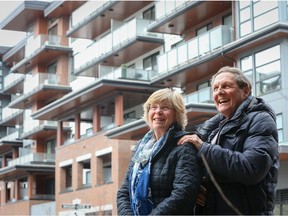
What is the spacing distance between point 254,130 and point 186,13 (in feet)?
101

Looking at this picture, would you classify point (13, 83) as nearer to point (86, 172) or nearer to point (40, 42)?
point (40, 42)

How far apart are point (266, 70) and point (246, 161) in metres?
24.9

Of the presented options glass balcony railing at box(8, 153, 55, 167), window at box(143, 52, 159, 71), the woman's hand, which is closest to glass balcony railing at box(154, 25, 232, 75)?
window at box(143, 52, 159, 71)

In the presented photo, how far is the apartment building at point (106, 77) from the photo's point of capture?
29531mm

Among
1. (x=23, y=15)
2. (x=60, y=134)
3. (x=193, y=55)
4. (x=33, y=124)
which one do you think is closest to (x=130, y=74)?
(x=193, y=55)

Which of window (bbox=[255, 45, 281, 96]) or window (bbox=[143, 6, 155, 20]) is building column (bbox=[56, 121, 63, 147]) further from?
window (bbox=[255, 45, 281, 96])

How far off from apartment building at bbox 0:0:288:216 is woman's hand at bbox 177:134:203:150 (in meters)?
19.8

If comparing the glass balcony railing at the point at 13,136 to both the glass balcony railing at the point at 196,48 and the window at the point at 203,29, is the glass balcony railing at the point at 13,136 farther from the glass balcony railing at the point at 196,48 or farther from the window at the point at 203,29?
the window at the point at 203,29

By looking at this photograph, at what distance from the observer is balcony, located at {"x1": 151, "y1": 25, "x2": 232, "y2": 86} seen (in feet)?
105

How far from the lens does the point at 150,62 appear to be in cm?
4253

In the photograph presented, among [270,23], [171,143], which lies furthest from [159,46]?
[171,143]

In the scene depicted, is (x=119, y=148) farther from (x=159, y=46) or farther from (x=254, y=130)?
(x=254, y=130)

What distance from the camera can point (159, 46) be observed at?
1636 inches

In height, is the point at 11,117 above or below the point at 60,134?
above
